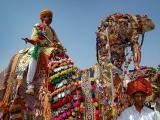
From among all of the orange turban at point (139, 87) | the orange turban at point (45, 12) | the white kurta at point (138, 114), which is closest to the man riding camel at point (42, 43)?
the orange turban at point (45, 12)

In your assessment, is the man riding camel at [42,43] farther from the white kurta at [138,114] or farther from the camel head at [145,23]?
the white kurta at [138,114]

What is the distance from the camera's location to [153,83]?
32.2 ft

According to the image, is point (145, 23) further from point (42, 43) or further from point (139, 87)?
point (139, 87)

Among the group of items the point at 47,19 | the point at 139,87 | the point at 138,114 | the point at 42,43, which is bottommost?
the point at 138,114

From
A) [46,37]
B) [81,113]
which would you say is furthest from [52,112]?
[46,37]

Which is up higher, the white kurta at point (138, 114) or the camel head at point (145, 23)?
the camel head at point (145, 23)

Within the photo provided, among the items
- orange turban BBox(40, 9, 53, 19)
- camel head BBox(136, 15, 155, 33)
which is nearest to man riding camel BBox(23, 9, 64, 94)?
orange turban BBox(40, 9, 53, 19)

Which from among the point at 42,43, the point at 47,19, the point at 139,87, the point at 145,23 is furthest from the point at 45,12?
the point at 139,87

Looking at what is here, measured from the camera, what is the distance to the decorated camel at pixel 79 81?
31.1 ft

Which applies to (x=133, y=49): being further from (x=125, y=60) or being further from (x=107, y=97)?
(x=107, y=97)

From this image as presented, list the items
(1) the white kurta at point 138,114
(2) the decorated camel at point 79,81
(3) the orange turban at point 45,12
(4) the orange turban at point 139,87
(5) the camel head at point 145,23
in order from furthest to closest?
1. (3) the orange turban at point 45,12
2. (5) the camel head at point 145,23
3. (2) the decorated camel at point 79,81
4. (4) the orange turban at point 139,87
5. (1) the white kurta at point 138,114

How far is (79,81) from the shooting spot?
392 inches

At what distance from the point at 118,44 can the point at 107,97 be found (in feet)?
5.31

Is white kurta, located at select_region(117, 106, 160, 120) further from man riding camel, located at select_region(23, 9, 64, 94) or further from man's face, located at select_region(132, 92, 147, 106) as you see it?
man riding camel, located at select_region(23, 9, 64, 94)
